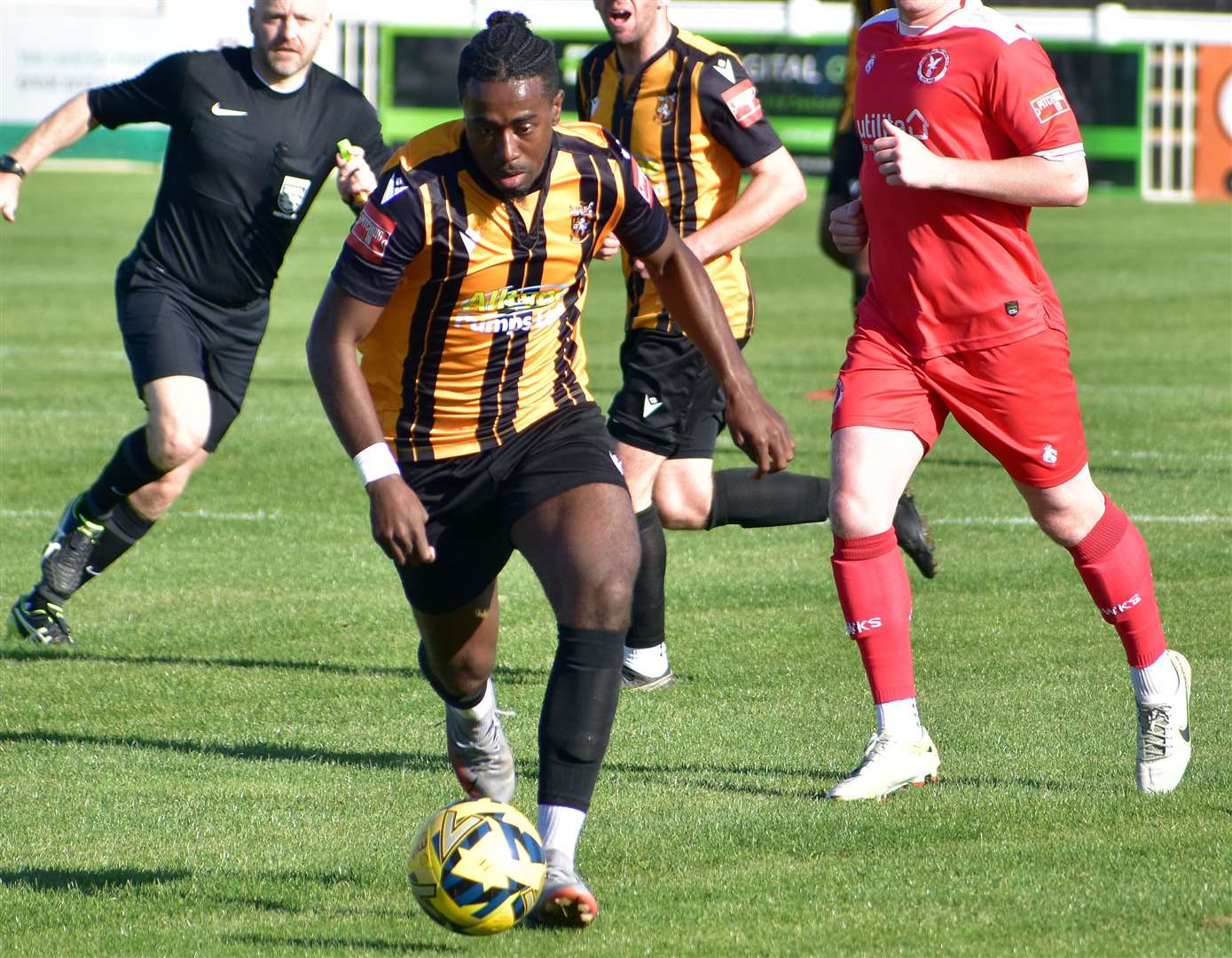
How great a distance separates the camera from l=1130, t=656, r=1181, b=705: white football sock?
570 cm

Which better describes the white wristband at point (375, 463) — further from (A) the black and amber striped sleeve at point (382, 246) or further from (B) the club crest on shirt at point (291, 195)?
(B) the club crest on shirt at point (291, 195)

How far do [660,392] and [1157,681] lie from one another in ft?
7.58

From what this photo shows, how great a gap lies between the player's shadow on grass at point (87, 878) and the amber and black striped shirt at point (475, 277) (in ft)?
3.88

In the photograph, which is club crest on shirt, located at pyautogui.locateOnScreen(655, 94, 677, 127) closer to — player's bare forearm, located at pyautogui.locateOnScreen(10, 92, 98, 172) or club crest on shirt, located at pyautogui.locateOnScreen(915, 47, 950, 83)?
club crest on shirt, located at pyautogui.locateOnScreen(915, 47, 950, 83)

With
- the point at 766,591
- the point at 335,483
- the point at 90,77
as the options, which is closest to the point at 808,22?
the point at 90,77

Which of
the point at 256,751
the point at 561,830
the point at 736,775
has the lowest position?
the point at 256,751

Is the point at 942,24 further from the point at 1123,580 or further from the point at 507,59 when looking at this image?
the point at 1123,580

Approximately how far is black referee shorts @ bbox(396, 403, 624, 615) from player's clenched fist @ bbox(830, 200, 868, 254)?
107cm

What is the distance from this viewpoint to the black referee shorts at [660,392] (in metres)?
7.38

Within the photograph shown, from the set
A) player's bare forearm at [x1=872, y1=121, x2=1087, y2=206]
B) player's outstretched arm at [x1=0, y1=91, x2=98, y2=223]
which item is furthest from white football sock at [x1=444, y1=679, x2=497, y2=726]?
player's outstretched arm at [x1=0, y1=91, x2=98, y2=223]

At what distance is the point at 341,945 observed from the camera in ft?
14.5

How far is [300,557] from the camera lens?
9.38 meters

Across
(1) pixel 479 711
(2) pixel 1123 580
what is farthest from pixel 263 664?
(2) pixel 1123 580

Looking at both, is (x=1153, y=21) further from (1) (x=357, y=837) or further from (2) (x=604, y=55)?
(1) (x=357, y=837)
